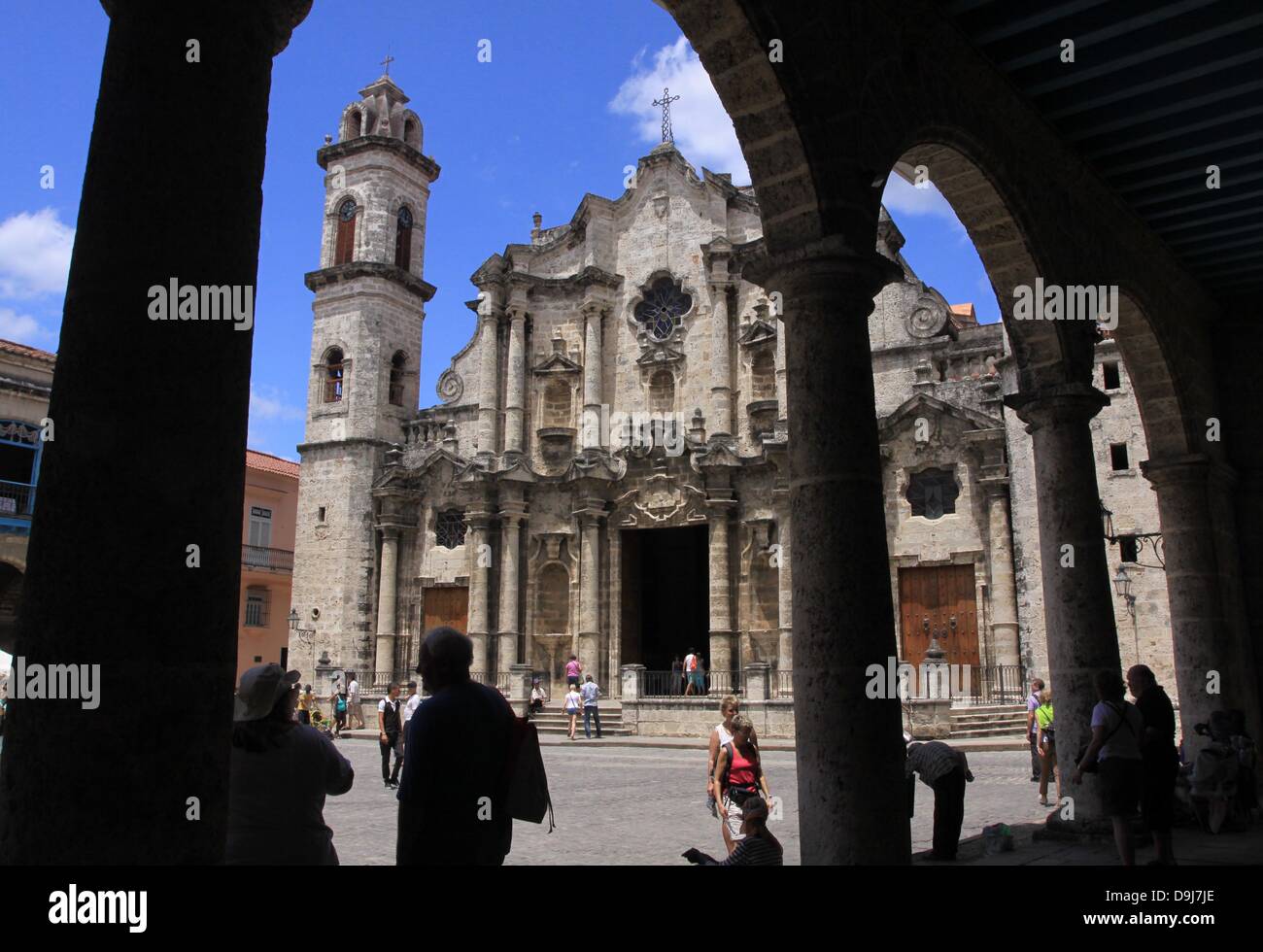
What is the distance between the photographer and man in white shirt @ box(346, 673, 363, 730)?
23.0 m

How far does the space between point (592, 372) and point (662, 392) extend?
1.78 m

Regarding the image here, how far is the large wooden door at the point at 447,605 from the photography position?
25.0 m

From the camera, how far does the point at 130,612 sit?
2.50 m

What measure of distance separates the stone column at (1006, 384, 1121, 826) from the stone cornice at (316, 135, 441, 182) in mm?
21564

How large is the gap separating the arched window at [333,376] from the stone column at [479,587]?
4.84 m

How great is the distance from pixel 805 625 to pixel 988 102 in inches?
171

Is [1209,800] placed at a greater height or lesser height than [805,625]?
lesser

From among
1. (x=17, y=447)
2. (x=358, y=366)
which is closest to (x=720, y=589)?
(x=358, y=366)

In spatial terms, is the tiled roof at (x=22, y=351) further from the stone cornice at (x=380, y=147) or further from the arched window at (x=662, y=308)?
the arched window at (x=662, y=308)

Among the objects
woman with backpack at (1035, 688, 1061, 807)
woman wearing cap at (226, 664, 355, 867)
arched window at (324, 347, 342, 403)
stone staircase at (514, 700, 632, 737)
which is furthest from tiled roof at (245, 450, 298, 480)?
woman wearing cap at (226, 664, 355, 867)

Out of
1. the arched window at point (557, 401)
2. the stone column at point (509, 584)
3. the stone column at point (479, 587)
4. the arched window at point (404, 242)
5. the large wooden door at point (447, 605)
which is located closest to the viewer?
the stone column at point (509, 584)

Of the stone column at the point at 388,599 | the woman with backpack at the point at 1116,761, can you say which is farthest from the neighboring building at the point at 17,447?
the woman with backpack at the point at 1116,761

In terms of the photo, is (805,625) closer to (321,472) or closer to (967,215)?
(967,215)
